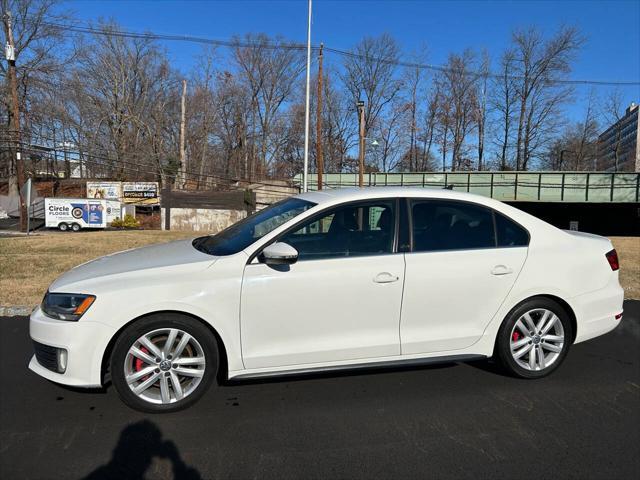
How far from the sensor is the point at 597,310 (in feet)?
12.6

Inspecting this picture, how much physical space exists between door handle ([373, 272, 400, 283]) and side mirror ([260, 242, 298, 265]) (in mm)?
617

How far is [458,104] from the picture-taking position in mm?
51000

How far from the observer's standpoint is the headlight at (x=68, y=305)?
9.60 feet

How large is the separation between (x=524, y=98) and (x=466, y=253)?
51118 mm

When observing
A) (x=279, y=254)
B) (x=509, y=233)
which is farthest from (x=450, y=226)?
(x=279, y=254)

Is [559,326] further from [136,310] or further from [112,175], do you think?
[112,175]

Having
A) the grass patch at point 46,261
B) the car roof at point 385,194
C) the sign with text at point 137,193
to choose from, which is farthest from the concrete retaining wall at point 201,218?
the car roof at point 385,194

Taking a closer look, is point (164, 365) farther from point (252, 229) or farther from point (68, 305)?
point (252, 229)

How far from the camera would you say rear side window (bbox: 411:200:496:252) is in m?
3.52

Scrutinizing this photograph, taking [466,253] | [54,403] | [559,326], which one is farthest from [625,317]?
[54,403]

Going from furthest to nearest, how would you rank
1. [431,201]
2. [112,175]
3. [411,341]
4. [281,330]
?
1. [112,175]
2. [431,201]
3. [411,341]
4. [281,330]

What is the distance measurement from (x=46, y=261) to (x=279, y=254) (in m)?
8.12

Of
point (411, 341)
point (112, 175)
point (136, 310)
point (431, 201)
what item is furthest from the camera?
point (112, 175)

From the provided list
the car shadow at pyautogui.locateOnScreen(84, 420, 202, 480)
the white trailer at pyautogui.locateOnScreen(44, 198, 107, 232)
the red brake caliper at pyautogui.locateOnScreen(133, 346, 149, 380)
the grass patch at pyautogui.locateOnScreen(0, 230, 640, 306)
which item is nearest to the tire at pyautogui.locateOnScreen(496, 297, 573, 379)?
the car shadow at pyautogui.locateOnScreen(84, 420, 202, 480)
